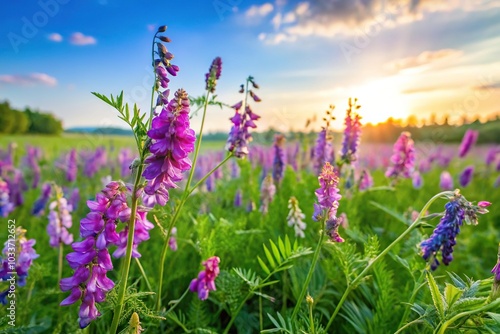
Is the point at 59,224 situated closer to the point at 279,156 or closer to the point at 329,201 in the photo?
the point at 329,201

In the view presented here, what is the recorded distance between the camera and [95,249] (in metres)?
1.20

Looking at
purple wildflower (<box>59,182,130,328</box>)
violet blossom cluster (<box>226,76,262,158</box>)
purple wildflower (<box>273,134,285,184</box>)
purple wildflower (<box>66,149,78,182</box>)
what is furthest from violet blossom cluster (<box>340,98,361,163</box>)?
purple wildflower (<box>66,149,78,182</box>)

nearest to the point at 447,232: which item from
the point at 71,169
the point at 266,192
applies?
the point at 266,192

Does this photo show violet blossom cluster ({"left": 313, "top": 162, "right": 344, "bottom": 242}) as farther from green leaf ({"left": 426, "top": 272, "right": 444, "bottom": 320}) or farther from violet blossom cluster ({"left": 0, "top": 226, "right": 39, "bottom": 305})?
violet blossom cluster ({"left": 0, "top": 226, "right": 39, "bottom": 305})

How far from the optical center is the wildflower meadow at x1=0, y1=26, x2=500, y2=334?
1172 millimetres

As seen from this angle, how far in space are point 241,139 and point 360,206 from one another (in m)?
2.21

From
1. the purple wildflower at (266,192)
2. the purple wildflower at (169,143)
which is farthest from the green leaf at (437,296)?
the purple wildflower at (266,192)

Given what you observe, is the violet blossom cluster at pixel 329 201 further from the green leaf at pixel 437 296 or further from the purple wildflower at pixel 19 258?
the purple wildflower at pixel 19 258

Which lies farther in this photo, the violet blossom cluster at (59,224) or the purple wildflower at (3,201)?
the purple wildflower at (3,201)

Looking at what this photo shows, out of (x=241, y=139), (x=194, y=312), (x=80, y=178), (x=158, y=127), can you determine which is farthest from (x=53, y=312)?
(x=80, y=178)

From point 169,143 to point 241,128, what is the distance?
1017mm

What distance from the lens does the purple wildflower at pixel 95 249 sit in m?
1.16

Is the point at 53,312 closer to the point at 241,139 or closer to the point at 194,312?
the point at 194,312

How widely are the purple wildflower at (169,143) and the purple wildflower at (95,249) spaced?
12cm
